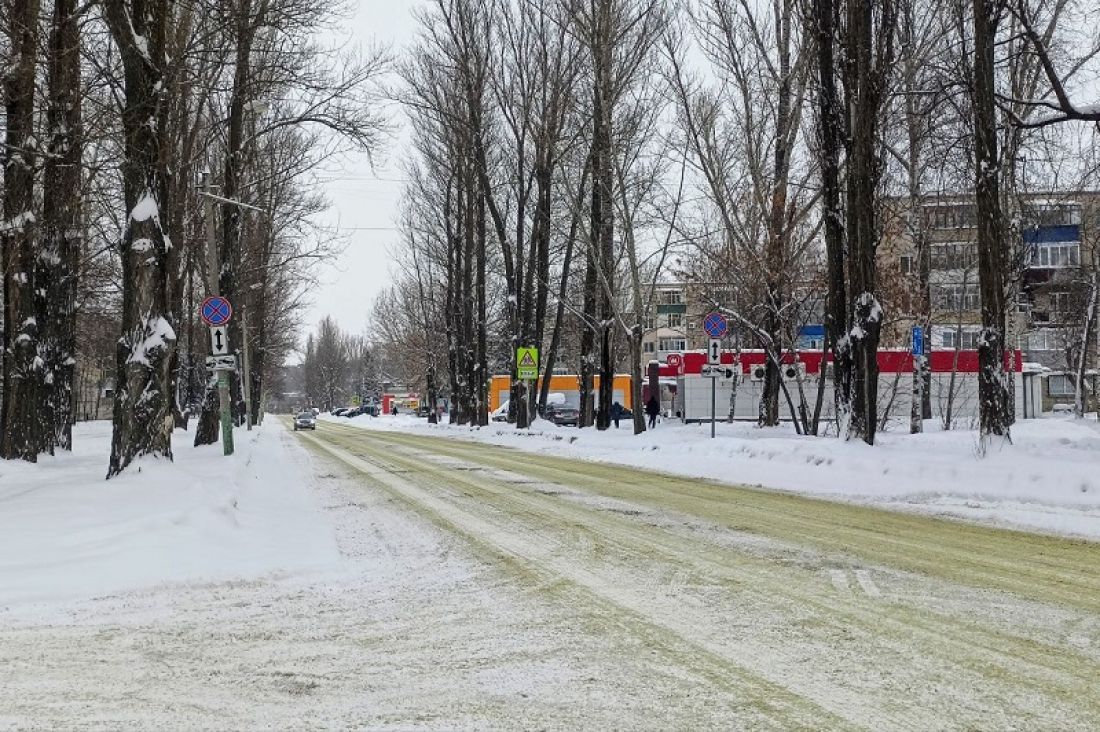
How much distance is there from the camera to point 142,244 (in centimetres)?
1308

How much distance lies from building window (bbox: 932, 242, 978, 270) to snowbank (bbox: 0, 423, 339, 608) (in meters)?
26.2

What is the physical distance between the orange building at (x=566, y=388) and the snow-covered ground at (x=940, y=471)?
132 ft

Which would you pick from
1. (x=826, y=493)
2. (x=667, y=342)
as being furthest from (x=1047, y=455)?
(x=667, y=342)

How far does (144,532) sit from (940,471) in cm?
1113

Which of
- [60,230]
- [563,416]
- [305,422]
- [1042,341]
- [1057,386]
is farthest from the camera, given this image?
[305,422]

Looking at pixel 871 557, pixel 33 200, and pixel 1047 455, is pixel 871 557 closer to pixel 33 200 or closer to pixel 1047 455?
pixel 1047 455

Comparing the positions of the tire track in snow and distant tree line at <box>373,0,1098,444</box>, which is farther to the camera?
distant tree line at <box>373,0,1098,444</box>

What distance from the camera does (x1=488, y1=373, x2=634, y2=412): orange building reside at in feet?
212

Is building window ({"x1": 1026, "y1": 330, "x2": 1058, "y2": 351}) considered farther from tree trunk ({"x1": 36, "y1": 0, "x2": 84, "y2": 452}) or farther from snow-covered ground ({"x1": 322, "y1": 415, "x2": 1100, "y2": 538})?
tree trunk ({"x1": 36, "y1": 0, "x2": 84, "y2": 452})

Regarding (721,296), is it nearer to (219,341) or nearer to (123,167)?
(219,341)

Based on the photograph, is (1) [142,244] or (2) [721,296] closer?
(1) [142,244]

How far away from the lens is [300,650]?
18.0 feet

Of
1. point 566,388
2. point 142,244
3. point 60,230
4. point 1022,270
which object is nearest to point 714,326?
point 142,244

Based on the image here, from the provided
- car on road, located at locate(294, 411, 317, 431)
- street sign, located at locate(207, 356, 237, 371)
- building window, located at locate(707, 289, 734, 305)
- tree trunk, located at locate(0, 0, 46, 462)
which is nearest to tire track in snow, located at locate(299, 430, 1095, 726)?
tree trunk, located at locate(0, 0, 46, 462)
